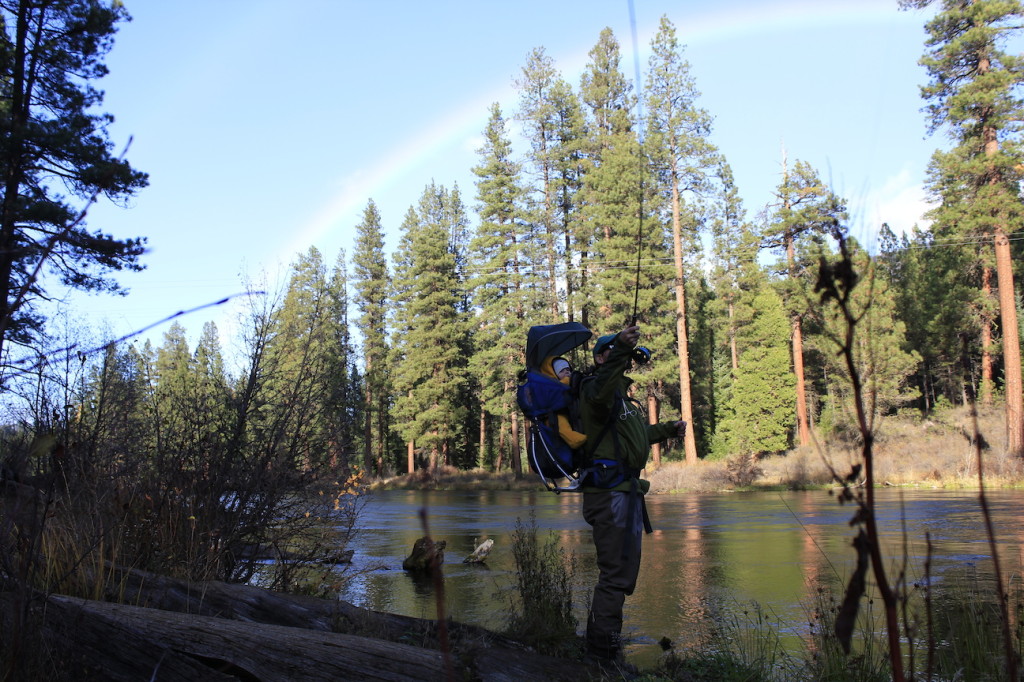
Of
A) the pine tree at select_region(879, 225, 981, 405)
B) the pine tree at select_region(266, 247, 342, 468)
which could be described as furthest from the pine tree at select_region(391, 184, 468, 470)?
the pine tree at select_region(266, 247, 342, 468)

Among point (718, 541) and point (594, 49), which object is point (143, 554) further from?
point (594, 49)

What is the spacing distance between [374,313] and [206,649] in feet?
192

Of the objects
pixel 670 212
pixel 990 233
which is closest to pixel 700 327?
pixel 670 212

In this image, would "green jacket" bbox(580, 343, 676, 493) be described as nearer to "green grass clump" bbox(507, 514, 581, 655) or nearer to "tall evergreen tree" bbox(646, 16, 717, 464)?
"green grass clump" bbox(507, 514, 581, 655)

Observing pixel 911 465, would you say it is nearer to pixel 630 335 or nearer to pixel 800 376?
pixel 800 376

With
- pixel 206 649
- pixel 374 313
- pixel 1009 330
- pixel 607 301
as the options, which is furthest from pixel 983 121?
pixel 374 313

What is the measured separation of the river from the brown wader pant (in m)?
0.60

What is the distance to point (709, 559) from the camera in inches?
411

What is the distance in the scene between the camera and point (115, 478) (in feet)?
17.2

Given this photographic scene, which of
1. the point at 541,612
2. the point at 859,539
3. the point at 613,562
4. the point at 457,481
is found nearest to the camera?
the point at 859,539

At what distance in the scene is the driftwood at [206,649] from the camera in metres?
2.96

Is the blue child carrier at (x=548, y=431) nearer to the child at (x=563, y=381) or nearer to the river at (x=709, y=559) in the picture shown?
the child at (x=563, y=381)

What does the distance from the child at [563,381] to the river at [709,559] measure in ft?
4.12

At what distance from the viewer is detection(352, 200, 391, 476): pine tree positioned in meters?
59.3
